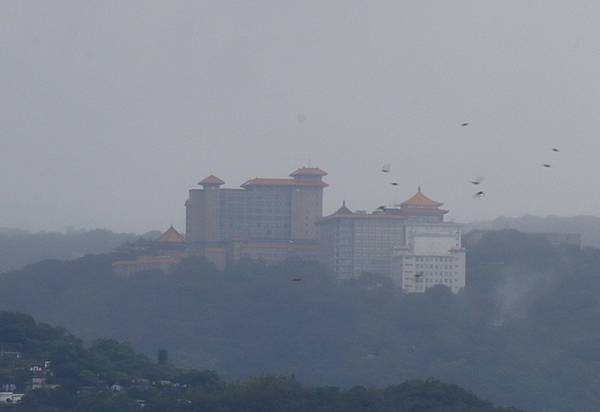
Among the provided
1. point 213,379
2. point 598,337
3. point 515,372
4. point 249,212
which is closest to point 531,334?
point 598,337

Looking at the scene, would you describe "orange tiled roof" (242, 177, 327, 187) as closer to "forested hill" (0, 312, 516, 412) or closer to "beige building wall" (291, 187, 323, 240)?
"beige building wall" (291, 187, 323, 240)

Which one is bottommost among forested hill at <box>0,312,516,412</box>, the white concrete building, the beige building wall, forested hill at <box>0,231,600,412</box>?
forested hill at <box>0,312,516,412</box>

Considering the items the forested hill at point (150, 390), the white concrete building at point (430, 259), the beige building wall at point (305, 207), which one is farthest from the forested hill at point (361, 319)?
the forested hill at point (150, 390)

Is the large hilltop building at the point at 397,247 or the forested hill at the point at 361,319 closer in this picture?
the forested hill at the point at 361,319

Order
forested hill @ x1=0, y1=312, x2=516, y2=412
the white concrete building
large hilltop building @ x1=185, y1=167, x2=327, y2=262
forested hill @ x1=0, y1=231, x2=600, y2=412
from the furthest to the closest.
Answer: large hilltop building @ x1=185, y1=167, x2=327, y2=262 < the white concrete building < forested hill @ x1=0, y1=231, x2=600, y2=412 < forested hill @ x1=0, y1=312, x2=516, y2=412

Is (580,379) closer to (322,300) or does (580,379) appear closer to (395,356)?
(395,356)

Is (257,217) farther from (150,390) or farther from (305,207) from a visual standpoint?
(150,390)

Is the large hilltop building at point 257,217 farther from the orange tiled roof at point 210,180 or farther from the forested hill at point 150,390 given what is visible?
the forested hill at point 150,390

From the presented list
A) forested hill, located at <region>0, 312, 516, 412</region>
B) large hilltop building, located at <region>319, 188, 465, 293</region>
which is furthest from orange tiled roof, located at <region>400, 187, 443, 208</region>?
forested hill, located at <region>0, 312, 516, 412</region>
